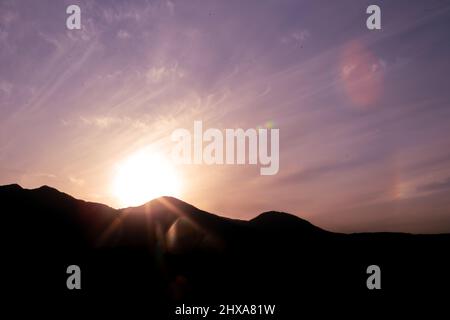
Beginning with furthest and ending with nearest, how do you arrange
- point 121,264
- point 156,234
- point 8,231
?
point 156,234 < point 8,231 < point 121,264

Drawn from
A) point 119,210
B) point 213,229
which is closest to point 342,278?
point 213,229

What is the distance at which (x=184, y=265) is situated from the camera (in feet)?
143

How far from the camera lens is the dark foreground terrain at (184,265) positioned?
34281mm

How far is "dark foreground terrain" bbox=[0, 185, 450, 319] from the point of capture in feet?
112

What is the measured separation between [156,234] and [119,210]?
41.0 ft

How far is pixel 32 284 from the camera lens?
120ft

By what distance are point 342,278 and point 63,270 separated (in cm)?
2898
